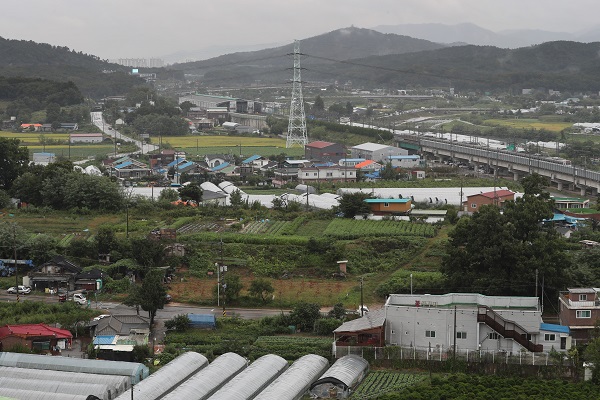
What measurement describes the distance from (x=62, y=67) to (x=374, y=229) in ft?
184

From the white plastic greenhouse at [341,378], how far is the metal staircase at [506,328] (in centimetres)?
146

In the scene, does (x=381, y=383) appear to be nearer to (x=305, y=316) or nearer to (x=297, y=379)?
(x=297, y=379)

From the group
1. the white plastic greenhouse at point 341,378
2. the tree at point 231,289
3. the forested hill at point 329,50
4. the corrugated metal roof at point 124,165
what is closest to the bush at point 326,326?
the white plastic greenhouse at point 341,378

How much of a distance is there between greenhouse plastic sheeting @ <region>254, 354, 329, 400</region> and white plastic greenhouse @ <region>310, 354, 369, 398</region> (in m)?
0.10

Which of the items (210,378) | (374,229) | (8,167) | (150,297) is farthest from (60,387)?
(8,167)

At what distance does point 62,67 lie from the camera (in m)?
68.1

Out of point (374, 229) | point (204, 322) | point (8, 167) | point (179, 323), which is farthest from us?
point (8, 167)

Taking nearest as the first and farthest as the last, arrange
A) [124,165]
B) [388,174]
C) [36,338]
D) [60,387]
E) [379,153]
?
[60,387] < [36,338] < [388,174] < [124,165] < [379,153]

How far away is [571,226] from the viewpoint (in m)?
16.4

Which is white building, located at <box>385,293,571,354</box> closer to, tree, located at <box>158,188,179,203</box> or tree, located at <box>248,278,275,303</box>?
tree, located at <box>248,278,275,303</box>

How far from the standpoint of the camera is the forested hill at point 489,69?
2527 inches

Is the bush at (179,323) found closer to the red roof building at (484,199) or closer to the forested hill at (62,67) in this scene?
the red roof building at (484,199)

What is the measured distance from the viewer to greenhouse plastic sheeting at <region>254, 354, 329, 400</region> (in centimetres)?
886

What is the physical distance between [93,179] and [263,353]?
340 inches
